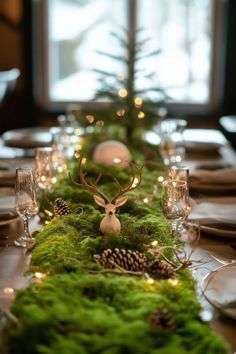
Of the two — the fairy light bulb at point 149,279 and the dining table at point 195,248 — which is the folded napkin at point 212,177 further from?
the fairy light bulb at point 149,279

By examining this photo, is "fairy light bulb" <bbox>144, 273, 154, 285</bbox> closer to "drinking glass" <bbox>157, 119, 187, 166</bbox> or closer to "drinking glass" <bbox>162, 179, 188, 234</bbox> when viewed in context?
"drinking glass" <bbox>162, 179, 188, 234</bbox>

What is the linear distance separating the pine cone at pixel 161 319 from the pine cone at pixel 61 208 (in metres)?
0.62

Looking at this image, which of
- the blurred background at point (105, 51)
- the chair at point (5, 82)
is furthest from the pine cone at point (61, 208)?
the blurred background at point (105, 51)

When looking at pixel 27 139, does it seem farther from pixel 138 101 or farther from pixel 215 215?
pixel 215 215

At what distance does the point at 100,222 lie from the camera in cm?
132

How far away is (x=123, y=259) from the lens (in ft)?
3.63

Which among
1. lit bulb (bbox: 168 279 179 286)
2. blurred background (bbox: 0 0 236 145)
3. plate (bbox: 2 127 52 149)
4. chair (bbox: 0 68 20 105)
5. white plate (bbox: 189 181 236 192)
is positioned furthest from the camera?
blurred background (bbox: 0 0 236 145)

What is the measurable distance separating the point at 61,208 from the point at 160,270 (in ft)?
1.46

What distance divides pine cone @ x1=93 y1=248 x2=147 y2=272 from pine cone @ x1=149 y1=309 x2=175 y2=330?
24 centimetres

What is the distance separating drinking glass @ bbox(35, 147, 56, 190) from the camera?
71.1 inches

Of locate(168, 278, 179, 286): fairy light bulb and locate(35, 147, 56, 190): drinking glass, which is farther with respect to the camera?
locate(35, 147, 56, 190): drinking glass

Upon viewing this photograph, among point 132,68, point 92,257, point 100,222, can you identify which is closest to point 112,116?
point 132,68

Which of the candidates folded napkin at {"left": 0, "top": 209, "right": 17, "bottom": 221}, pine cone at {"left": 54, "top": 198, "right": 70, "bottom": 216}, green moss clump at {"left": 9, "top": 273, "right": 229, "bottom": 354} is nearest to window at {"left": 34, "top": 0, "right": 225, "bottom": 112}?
folded napkin at {"left": 0, "top": 209, "right": 17, "bottom": 221}

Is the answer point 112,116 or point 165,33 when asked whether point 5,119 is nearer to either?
point 165,33
